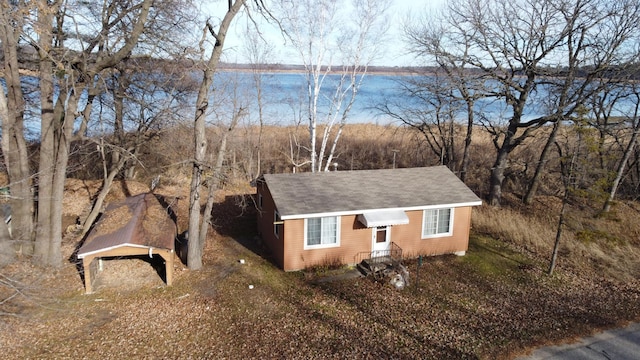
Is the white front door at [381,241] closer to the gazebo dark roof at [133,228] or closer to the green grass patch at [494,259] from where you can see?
the green grass patch at [494,259]

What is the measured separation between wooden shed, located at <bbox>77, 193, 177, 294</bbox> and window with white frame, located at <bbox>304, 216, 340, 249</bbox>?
4.31 m

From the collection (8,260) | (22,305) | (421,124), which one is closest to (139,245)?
(22,305)

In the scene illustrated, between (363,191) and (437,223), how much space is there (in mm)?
3005

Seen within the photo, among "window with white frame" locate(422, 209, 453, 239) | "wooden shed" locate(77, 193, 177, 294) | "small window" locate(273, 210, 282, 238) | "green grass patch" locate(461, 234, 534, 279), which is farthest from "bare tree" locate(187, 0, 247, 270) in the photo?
"green grass patch" locate(461, 234, 534, 279)

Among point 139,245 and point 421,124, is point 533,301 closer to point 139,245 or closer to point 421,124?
point 139,245

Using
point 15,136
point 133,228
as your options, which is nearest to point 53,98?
point 15,136

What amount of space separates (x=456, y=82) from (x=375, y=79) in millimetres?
68343

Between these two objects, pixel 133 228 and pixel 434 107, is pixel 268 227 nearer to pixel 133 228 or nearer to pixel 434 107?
pixel 133 228

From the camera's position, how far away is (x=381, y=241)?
1498 centimetres

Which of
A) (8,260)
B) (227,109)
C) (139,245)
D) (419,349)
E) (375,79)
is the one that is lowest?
(419,349)

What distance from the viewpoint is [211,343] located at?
33.3ft

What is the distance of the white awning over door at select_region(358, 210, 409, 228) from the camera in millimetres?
13844

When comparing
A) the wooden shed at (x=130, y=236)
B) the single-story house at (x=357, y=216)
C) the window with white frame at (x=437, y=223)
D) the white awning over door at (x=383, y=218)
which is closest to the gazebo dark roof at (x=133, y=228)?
the wooden shed at (x=130, y=236)

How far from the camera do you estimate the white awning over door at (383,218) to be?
45.4 ft
